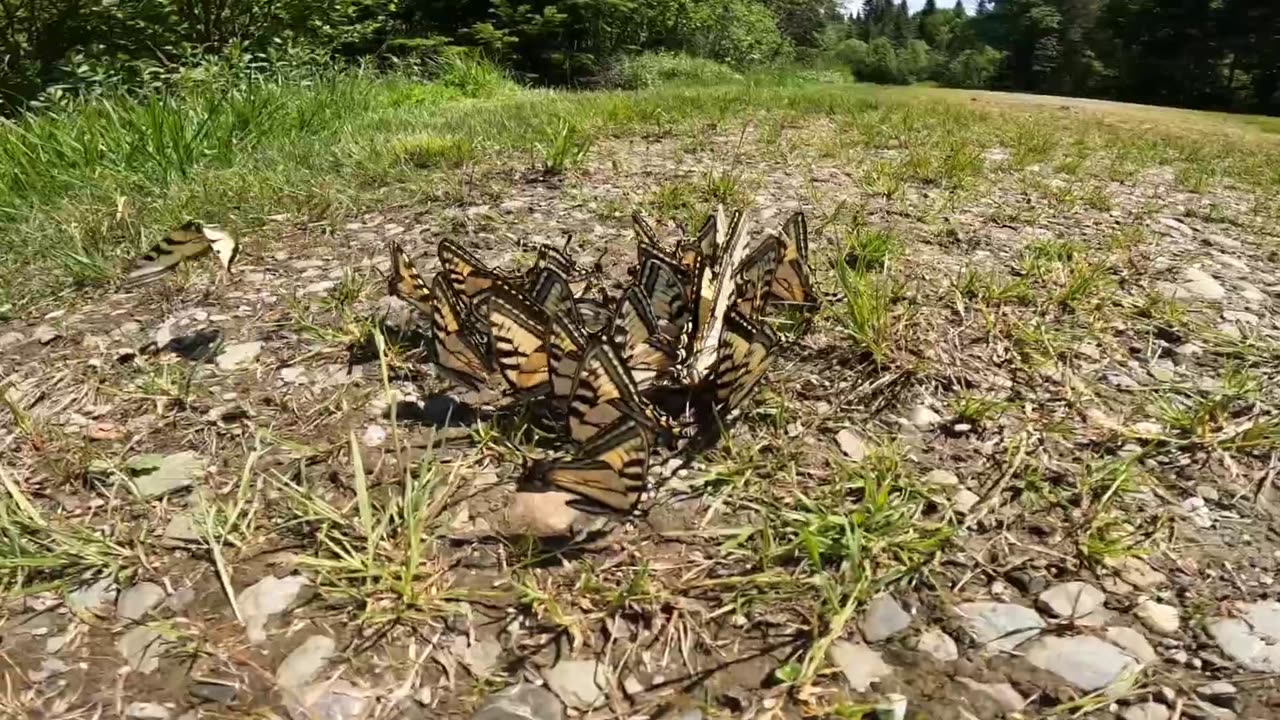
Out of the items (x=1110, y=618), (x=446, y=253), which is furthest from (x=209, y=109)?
(x=1110, y=618)

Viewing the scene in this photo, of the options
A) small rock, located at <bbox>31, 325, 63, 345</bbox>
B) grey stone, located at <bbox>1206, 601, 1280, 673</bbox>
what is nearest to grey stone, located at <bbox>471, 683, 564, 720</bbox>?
grey stone, located at <bbox>1206, 601, 1280, 673</bbox>

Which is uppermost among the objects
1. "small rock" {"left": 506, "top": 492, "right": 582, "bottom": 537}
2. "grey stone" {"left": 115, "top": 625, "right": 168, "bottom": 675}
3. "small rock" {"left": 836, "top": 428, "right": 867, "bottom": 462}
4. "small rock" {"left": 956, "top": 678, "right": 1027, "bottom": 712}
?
"small rock" {"left": 836, "top": 428, "right": 867, "bottom": 462}

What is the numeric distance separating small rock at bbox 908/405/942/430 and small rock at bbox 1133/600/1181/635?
0.65m

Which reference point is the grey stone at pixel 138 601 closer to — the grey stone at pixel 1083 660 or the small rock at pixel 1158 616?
the grey stone at pixel 1083 660

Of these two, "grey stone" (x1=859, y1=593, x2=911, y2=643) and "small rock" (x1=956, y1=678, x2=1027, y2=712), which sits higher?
"grey stone" (x1=859, y1=593, x2=911, y2=643)

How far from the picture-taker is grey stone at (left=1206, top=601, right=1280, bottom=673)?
144 cm

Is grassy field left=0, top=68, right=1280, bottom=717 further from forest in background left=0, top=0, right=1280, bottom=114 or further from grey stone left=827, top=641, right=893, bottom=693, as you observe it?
forest in background left=0, top=0, right=1280, bottom=114

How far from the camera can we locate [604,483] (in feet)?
5.15

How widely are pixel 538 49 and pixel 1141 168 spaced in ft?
47.1

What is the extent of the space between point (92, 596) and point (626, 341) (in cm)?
126

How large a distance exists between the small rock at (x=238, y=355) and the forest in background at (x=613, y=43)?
4665 millimetres

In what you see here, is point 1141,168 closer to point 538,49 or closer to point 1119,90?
point 538,49

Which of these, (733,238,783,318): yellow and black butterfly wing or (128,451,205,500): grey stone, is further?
(733,238,783,318): yellow and black butterfly wing

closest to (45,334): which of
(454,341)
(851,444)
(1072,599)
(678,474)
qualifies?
(454,341)
